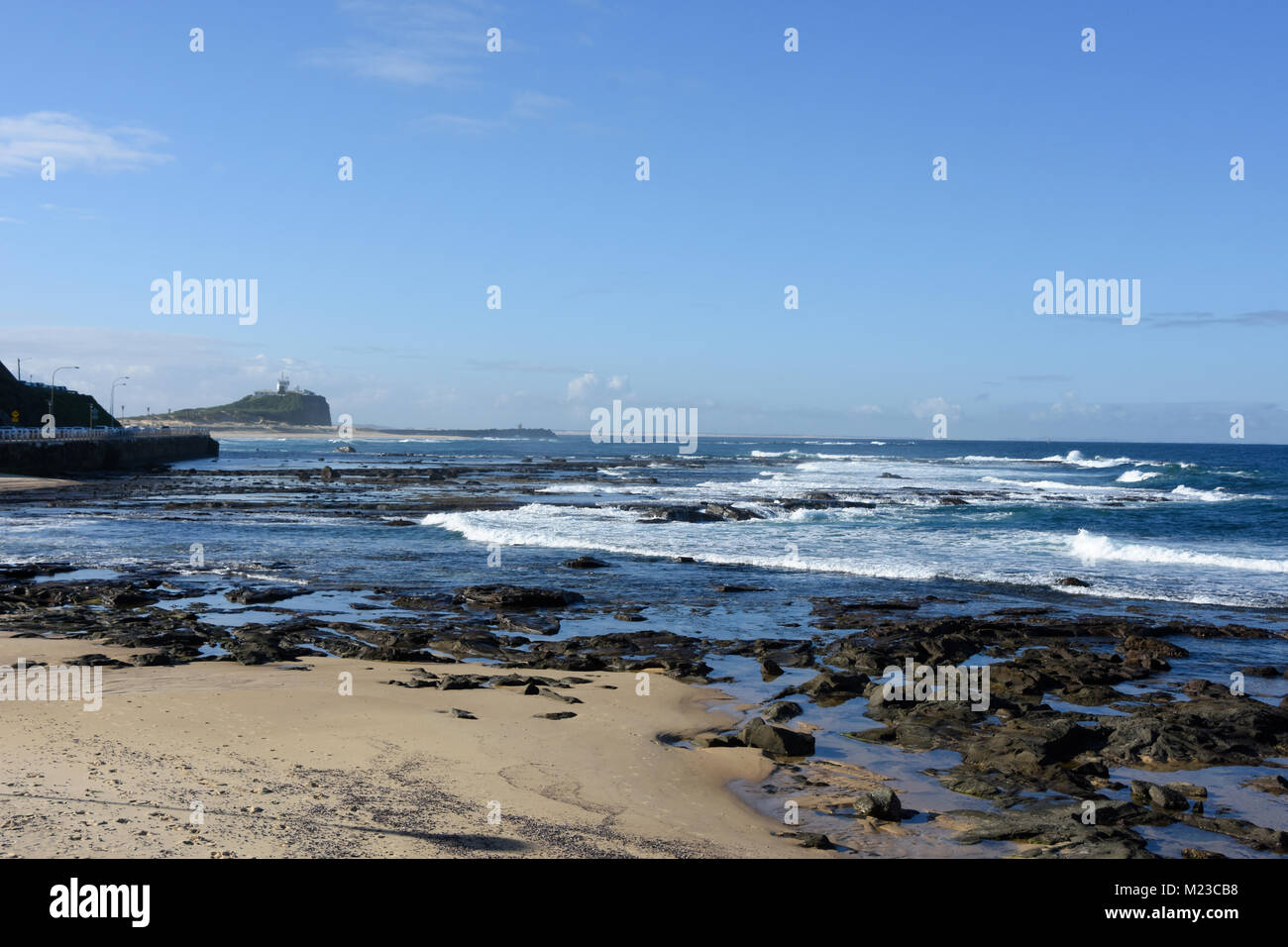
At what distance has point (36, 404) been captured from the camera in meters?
85.9

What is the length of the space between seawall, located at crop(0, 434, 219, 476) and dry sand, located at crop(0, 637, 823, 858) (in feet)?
185

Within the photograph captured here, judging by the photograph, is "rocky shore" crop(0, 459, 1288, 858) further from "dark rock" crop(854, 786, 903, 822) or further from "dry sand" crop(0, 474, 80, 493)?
"dry sand" crop(0, 474, 80, 493)

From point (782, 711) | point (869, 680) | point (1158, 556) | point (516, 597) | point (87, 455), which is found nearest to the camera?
point (782, 711)

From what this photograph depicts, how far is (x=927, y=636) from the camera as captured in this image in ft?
56.7

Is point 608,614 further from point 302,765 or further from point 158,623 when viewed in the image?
point 302,765

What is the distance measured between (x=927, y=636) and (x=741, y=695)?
5356 mm

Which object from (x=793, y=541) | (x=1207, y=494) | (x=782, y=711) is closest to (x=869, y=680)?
(x=782, y=711)

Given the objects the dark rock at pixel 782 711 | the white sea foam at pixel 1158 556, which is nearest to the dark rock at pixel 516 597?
the dark rock at pixel 782 711

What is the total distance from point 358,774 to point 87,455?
71.3 metres

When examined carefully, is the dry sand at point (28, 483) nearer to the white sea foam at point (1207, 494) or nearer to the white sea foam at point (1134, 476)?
the white sea foam at point (1207, 494)

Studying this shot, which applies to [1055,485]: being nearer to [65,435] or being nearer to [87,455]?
[87,455]

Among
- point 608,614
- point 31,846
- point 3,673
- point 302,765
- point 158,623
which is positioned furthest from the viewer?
point 608,614
